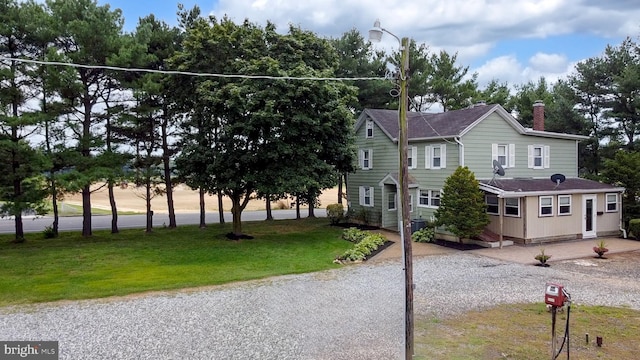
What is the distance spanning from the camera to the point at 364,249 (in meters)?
18.9

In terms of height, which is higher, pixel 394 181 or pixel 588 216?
pixel 394 181

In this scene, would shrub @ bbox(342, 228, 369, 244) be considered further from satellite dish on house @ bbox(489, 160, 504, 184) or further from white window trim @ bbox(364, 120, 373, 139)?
white window trim @ bbox(364, 120, 373, 139)

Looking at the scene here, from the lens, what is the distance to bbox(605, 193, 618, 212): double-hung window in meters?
23.6

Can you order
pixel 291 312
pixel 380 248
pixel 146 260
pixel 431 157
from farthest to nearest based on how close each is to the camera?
pixel 431 157 → pixel 380 248 → pixel 146 260 → pixel 291 312

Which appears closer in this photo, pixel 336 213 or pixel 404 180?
pixel 404 180

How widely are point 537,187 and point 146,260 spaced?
727 inches

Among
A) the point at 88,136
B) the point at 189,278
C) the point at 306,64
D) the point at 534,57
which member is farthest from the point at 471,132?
the point at 88,136

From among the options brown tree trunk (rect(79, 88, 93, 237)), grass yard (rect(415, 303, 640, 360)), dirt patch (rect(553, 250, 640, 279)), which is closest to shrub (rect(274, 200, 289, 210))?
brown tree trunk (rect(79, 88, 93, 237))

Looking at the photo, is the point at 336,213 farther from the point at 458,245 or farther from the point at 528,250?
the point at 528,250

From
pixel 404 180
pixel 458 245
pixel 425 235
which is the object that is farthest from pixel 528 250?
pixel 404 180

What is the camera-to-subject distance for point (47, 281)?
14.8 metres

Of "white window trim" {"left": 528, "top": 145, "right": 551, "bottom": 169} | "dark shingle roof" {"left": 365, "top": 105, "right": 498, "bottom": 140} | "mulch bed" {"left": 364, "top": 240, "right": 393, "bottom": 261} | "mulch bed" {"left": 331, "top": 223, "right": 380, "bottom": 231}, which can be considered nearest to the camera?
"mulch bed" {"left": 364, "top": 240, "right": 393, "bottom": 261}

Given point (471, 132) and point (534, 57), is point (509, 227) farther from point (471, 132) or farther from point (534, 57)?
point (534, 57)

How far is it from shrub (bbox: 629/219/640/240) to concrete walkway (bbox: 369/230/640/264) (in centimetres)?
59
